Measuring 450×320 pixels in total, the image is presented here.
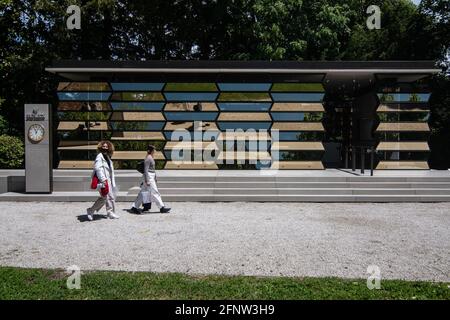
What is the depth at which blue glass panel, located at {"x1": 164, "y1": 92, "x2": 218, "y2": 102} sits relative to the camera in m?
16.2

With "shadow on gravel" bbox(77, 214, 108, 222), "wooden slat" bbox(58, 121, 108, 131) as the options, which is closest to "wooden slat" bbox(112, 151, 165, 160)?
"wooden slat" bbox(58, 121, 108, 131)

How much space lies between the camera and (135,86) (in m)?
16.2

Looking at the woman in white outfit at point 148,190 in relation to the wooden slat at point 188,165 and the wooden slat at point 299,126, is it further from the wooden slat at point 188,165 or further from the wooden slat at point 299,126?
the wooden slat at point 299,126

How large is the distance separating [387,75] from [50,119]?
12255mm

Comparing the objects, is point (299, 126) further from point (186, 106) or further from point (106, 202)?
point (106, 202)

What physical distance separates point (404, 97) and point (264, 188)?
7420 mm

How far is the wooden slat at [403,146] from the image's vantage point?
16.1 metres

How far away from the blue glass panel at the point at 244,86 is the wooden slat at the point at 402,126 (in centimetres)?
469

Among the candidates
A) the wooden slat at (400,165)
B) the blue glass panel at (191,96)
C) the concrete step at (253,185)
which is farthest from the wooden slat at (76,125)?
the wooden slat at (400,165)

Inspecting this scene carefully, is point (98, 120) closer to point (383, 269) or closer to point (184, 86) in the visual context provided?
point (184, 86)

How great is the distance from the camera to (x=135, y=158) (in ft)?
52.9

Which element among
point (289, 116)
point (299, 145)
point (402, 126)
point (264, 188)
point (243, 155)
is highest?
point (289, 116)

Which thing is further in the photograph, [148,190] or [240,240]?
[148,190]

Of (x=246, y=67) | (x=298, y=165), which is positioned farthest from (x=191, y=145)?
(x=298, y=165)
